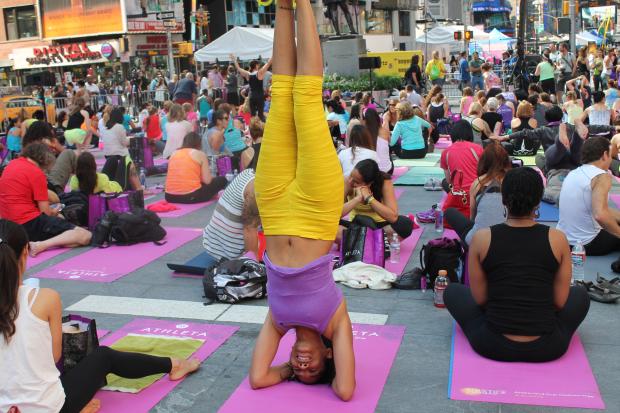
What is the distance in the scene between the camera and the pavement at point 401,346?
15.0 feet

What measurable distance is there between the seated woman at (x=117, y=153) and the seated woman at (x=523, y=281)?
6.75m

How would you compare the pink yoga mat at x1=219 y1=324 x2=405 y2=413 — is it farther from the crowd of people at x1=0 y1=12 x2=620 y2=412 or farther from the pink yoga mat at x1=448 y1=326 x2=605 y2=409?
the pink yoga mat at x1=448 y1=326 x2=605 y2=409

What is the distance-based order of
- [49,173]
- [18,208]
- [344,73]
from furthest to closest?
[344,73]
[49,173]
[18,208]

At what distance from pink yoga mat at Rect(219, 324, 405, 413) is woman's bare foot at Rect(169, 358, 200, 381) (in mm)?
391

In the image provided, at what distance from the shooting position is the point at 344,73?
24875mm

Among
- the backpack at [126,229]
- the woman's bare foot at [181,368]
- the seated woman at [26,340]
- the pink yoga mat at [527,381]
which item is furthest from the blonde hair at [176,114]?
the seated woman at [26,340]

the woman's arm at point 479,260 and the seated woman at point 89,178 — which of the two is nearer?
the woman's arm at point 479,260

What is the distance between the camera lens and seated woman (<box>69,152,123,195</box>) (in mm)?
9258

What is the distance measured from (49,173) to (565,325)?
7.77 metres

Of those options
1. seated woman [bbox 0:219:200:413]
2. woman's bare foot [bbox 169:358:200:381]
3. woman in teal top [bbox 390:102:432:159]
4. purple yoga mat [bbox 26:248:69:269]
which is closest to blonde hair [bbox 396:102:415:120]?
woman in teal top [bbox 390:102:432:159]

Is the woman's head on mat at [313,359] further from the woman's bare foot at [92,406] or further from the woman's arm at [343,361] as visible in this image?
the woman's bare foot at [92,406]

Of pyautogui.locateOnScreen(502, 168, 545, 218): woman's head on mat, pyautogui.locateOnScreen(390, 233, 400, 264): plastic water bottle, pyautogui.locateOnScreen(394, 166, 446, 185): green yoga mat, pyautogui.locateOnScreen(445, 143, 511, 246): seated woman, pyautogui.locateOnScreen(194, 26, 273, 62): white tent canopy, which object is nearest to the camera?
pyautogui.locateOnScreen(502, 168, 545, 218): woman's head on mat

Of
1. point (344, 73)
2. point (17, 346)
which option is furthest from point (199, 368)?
point (344, 73)

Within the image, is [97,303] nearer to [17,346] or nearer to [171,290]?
[171,290]
